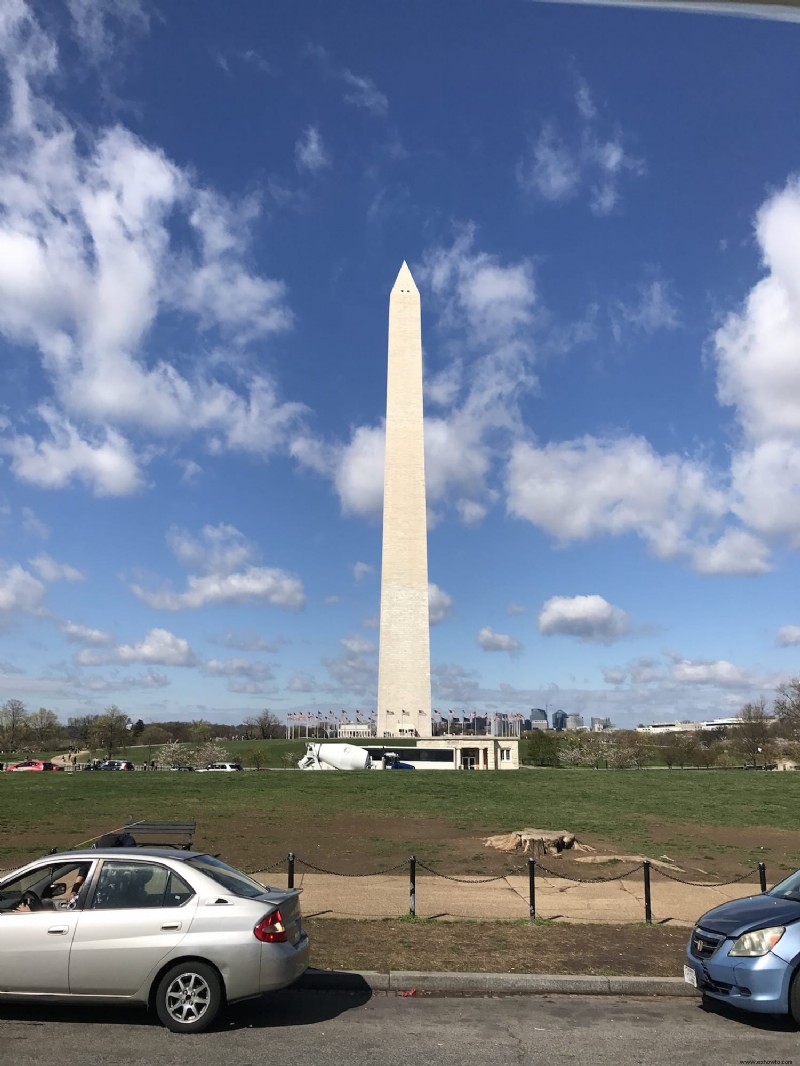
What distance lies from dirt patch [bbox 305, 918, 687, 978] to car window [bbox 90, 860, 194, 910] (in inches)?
112

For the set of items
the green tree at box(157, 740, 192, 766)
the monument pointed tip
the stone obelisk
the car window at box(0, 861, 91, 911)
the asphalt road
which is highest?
the monument pointed tip

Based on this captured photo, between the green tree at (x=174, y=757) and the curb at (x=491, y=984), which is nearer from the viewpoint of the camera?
the curb at (x=491, y=984)

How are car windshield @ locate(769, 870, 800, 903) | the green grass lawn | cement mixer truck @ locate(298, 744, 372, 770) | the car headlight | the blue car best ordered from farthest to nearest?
cement mixer truck @ locate(298, 744, 372, 770) → the green grass lawn → car windshield @ locate(769, 870, 800, 903) → the car headlight → the blue car

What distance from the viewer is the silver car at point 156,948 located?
24.7 feet

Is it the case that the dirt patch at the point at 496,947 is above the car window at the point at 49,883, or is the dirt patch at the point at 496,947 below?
below

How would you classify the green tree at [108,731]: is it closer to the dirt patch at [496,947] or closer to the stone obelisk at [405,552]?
the stone obelisk at [405,552]

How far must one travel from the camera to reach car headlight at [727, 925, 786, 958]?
7926 mm

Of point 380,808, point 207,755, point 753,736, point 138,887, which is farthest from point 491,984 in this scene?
point 753,736

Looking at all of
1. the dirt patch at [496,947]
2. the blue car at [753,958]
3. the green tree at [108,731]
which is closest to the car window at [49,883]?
the dirt patch at [496,947]

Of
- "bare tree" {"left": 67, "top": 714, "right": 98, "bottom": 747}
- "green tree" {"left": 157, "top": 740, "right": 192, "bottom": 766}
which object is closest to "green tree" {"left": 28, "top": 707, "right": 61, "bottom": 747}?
"bare tree" {"left": 67, "top": 714, "right": 98, "bottom": 747}

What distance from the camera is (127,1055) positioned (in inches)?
273

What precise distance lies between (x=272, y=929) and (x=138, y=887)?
51.5 inches

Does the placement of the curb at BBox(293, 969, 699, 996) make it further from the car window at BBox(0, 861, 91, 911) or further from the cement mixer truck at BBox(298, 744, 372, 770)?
the cement mixer truck at BBox(298, 744, 372, 770)

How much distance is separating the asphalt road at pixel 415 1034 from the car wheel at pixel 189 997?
0.12 m
